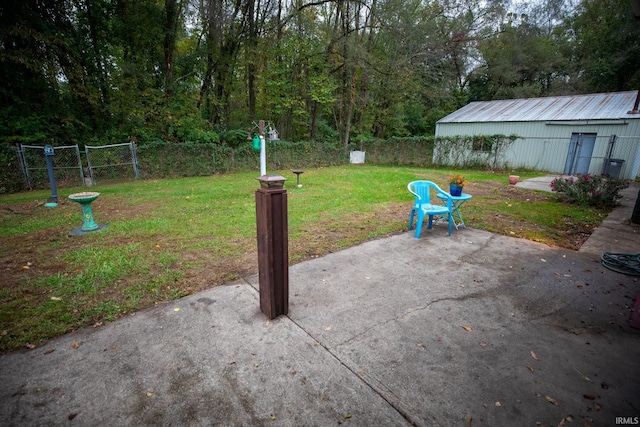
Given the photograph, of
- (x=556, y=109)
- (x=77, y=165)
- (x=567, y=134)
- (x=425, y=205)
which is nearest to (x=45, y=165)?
(x=77, y=165)

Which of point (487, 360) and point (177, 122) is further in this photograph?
point (177, 122)

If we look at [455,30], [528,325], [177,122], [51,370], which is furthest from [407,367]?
[455,30]

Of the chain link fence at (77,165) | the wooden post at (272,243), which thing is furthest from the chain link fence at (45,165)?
the wooden post at (272,243)

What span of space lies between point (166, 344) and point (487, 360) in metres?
2.33

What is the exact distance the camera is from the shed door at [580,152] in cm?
1347

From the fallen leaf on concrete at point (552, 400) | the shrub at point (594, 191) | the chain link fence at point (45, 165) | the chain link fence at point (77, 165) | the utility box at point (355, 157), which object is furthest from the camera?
the utility box at point (355, 157)

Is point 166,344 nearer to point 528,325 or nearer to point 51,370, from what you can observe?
point 51,370

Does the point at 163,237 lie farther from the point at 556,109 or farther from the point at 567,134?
the point at 556,109

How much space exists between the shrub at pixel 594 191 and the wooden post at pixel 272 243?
7.47 m

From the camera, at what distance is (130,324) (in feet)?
7.82

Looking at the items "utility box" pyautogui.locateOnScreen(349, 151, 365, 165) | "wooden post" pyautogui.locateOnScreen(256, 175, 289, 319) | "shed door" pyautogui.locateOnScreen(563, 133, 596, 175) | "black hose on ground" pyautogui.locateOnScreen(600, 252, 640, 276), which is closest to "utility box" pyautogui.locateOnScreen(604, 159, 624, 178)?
"shed door" pyautogui.locateOnScreen(563, 133, 596, 175)

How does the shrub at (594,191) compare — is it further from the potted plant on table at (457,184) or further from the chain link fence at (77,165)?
the chain link fence at (77,165)

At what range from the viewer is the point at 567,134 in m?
14.0

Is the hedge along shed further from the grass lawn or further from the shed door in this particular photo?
the grass lawn
